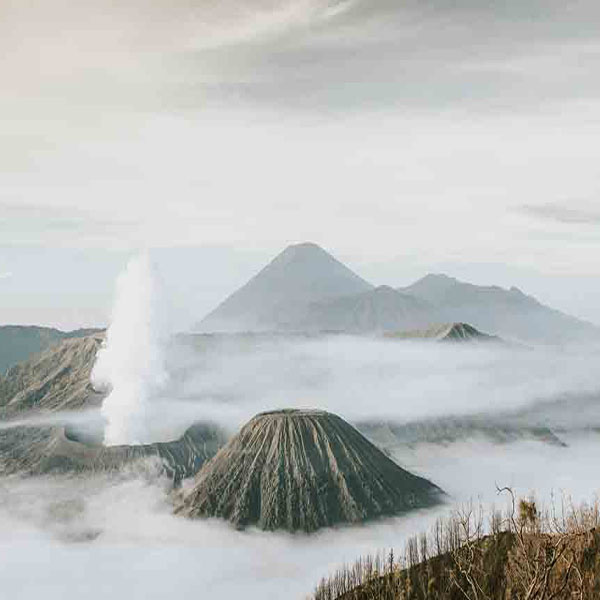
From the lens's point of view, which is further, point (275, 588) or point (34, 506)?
point (34, 506)

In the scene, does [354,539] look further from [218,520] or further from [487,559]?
[487,559]

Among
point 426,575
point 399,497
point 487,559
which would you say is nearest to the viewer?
point 487,559

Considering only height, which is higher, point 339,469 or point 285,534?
point 339,469

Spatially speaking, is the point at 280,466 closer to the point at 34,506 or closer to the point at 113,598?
the point at 113,598

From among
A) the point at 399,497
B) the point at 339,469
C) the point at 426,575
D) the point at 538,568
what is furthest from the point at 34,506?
the point at 538,568

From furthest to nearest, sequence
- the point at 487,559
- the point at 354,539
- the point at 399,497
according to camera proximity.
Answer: the point at 399,497 → the point at 354,539 → the point at 487,559

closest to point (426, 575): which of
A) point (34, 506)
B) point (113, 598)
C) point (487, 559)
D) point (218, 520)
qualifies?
point (487, 559)

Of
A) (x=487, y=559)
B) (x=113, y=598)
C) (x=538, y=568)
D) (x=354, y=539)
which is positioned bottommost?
(x=113, y=598)
